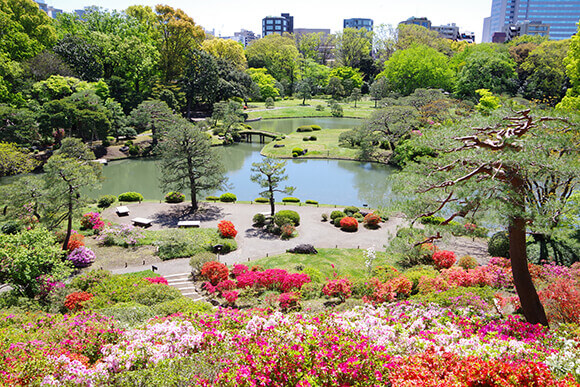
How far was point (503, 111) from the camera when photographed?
10.8 meters

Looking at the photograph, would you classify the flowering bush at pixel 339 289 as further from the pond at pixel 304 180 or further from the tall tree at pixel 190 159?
the pond at pixel 304 180

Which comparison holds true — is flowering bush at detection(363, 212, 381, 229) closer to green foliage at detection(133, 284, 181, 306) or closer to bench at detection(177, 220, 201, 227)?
bench at detection(177, 220, 201, 227)

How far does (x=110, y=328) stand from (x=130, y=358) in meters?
2.21

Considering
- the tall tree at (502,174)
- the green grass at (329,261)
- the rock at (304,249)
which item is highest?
the tall tree at (502,174)

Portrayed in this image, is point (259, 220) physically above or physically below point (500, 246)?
below

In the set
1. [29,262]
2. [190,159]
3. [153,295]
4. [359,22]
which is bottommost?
[153,295]

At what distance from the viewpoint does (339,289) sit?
1445 cm

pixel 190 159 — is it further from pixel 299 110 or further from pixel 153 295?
pixel 299 110

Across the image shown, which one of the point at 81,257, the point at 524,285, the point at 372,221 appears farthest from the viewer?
the point at 372,221

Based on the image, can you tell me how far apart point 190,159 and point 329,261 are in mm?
13691

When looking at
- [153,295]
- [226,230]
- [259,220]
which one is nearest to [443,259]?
[259,220]

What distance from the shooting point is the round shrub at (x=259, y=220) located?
2513 centimetres

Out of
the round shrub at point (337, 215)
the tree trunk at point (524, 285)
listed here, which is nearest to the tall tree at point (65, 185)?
the round shrub at point (337, 215)

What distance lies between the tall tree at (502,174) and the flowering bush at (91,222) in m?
19.9
